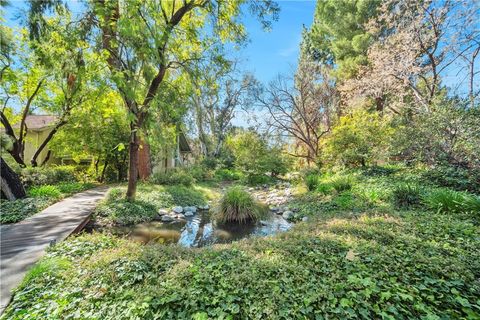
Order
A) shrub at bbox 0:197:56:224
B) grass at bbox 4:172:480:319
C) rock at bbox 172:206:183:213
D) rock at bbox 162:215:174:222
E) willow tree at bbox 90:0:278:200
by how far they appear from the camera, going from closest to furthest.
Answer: grass at bbox 4:172:480:319 → willow tree at bbox 90:0:278:200 → shrub at bbox 0:197:56:224 → rock at bbox 162:215:174:222 → rock at bbox 172:206:183:213

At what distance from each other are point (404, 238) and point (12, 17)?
879cm

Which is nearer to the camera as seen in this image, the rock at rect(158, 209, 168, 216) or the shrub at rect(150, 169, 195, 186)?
the rock at rect(158, 209, 168, 216)

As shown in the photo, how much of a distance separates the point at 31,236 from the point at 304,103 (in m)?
13.9

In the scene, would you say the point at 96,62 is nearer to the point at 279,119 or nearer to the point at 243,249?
the point at 243,249

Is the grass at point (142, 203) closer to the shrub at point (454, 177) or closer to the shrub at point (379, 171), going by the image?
the shrub at point (379, 171)

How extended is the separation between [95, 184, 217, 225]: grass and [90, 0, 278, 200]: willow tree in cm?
51

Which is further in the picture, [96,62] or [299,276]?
[96,62]

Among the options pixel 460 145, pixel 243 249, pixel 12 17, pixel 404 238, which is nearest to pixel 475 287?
pixel 404 238

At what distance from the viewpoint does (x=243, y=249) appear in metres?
3.59

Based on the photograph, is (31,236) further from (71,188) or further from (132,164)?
(71,188)

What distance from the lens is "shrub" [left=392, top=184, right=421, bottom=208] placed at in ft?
18.9

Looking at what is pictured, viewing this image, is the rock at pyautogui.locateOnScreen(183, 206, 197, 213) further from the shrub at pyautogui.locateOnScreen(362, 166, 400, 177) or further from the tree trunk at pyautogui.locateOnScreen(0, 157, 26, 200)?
the shrub at pyautogui.locateOnScreen(362, 166, 400, 177)

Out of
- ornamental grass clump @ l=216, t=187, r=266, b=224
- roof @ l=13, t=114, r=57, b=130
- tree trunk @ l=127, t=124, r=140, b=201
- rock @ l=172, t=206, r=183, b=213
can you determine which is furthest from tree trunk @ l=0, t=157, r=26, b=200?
roof @ l=13, t=114, r=57, b=130

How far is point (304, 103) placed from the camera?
14.5m
